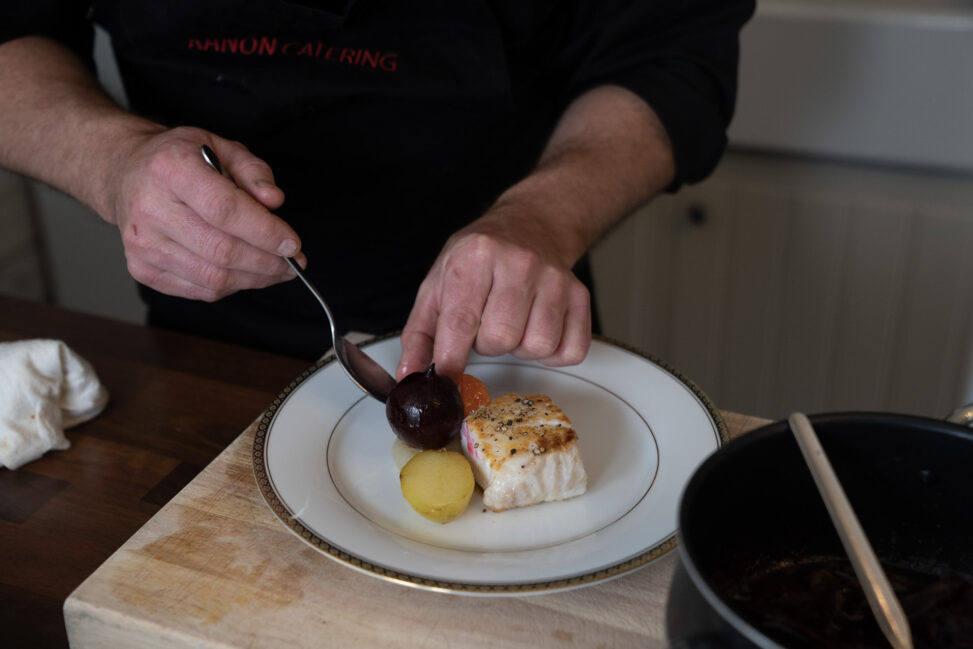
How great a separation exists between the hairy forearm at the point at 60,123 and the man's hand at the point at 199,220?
3.3 inches

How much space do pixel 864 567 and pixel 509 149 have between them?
0.82 meters

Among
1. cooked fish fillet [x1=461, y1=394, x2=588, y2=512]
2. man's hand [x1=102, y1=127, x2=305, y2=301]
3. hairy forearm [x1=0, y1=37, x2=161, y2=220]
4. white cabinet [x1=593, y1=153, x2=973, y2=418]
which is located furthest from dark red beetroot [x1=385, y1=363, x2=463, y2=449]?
white cabinet [x1=593, y1=153, x2=973, y2=418]

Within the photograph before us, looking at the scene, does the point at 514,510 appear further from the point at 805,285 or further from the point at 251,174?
the point at 805,285

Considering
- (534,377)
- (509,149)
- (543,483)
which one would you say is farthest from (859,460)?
(509,149)

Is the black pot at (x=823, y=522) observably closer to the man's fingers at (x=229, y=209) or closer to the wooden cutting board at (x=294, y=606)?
the wooden cutting board at (x=294, y=606)

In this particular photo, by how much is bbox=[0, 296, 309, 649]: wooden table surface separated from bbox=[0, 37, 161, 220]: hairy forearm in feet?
0.49

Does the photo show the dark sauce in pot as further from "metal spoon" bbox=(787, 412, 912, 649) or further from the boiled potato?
the boiled potato

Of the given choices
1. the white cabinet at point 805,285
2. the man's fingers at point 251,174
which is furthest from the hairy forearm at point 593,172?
the white cabinet at point 805,285

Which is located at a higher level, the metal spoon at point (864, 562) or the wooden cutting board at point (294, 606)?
the metal spoon at point (864, 562)

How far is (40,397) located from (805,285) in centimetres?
120

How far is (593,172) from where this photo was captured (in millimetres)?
1017

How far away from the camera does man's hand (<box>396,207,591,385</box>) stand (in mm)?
767

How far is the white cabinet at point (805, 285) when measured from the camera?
4.83 feet

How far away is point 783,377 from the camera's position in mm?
1642
